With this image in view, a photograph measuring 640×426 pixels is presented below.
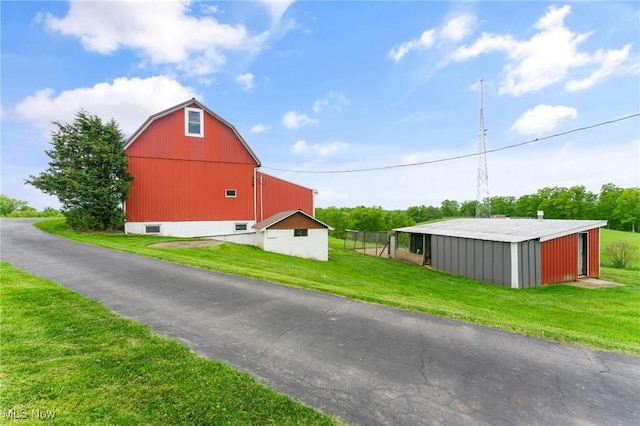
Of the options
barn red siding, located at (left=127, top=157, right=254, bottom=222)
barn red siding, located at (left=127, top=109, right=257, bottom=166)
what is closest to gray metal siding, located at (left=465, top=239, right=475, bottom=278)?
barn red siding, located at (left=127, top=157, right=254, bottom=222)

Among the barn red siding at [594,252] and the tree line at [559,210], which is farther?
the tree line at [559,210]

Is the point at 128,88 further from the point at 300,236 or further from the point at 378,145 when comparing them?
the point at 378,145

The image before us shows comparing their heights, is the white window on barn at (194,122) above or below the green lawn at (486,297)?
above

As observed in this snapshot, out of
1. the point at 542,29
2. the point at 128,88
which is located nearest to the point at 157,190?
the point at 128,88

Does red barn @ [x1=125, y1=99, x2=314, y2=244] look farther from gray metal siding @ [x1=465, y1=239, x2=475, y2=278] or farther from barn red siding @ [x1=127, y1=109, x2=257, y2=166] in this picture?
gray metal siding @ [x1=465, y1=239, x2=475, y2=278]

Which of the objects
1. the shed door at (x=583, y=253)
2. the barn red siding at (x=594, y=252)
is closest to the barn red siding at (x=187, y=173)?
the shed door at (x=583, y=253)

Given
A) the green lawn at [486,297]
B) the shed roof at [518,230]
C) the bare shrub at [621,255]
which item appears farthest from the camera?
the bare shrub at [621,255]

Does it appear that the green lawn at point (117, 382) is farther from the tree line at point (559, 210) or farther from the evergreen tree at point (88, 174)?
the tree line at point (559, 210)

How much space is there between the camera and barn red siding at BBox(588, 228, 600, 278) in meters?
14.9

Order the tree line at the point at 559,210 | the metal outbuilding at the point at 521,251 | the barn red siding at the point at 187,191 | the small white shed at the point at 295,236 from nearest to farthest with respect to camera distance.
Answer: the metal outbuilding at the point at 521,251 → the small white shed at the point at 295,236 → the barn red siding at the point at 187,191 → the tree line at the point at 559,210

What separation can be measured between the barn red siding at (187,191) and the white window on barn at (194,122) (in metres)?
1.94

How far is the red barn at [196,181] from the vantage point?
18359 mm

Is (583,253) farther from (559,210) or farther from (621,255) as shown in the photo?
(559,210)

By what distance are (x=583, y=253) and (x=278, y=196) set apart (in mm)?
18198
